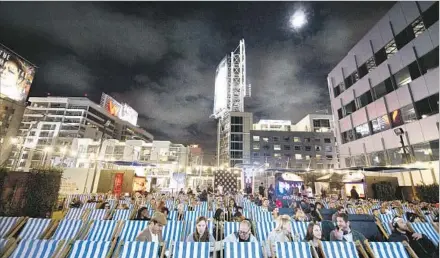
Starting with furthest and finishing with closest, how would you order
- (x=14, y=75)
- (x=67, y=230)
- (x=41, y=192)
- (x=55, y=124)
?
(x=55, y=124) < (x=14, y=75) < (x=41, y=192) < (x=67, y=230)

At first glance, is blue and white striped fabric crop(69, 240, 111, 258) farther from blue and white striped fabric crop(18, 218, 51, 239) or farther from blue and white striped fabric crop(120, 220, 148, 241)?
blue and white striped fabric crop(18, 218, 51, 239)

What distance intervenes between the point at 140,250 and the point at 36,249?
1.64 meters

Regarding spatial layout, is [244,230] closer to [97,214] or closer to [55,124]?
[97,214]

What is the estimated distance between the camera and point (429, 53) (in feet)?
57.0

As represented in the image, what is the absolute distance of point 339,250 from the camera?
3.77 metres

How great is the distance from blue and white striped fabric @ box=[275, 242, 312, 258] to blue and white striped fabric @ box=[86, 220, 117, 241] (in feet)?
13.0

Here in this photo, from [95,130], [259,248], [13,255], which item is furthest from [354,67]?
[95,130]

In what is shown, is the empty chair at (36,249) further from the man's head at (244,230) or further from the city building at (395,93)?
the city building at (395,93)

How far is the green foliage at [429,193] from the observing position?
14.4 metres

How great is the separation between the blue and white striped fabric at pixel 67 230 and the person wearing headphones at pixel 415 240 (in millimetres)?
7245

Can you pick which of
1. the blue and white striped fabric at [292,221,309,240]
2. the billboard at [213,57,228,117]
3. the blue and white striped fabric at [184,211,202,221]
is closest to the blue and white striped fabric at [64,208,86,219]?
the blue and white striped fabric at [184,211,202,221]

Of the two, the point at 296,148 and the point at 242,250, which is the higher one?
the point at 296,148

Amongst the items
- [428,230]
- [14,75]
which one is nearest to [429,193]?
[428,230]

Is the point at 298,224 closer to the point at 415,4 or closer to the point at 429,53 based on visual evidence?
the point at 429,53
